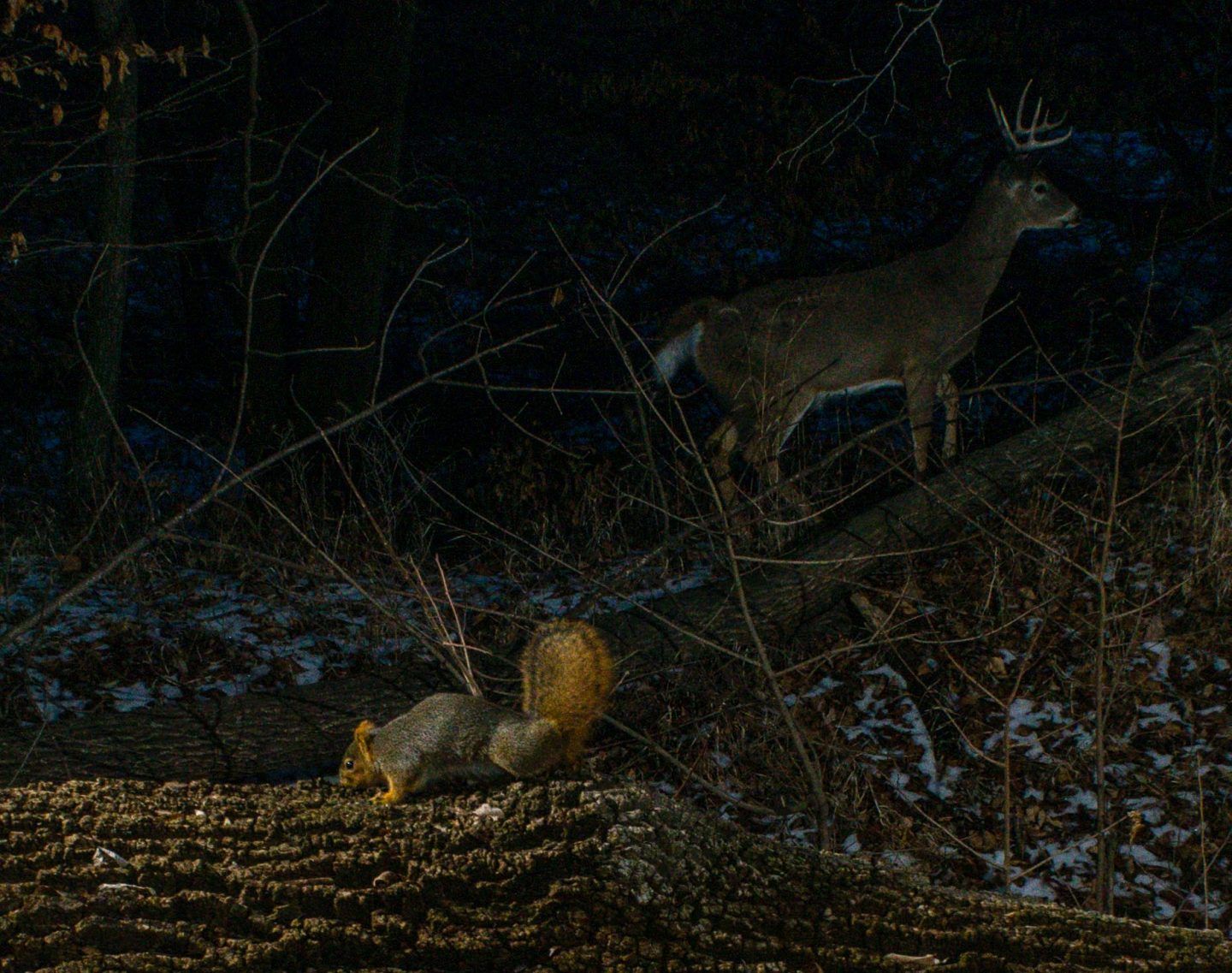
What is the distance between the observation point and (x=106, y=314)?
926 centimetres

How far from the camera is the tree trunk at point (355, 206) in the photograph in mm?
9609

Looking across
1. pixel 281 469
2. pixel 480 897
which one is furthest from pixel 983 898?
pixel 281 469

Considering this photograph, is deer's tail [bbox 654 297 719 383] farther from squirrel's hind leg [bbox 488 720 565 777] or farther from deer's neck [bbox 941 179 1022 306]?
squirrel's hind leg [bbox 488 720 565 777]

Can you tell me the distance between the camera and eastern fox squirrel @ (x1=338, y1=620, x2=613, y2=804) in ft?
10.2

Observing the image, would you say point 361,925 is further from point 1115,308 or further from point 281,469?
point 1115,308

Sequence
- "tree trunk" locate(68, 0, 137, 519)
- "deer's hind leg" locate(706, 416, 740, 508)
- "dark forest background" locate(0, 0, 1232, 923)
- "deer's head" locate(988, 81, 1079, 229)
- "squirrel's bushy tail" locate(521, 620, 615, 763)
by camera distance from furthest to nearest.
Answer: "deer's head" locate(988, 81, 1079, 229) < "tree trunk" locate(68, 0, 137, 519) < "deer's hind leg" locate(706, 416, 740, 508) < "dark forest background" locate(0, 0, 1232, 923) < "squirrel's bushy tail" locate(521, 620, 615, 763)

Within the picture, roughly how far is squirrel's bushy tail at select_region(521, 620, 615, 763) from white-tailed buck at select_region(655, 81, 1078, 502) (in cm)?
505

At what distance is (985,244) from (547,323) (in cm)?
524

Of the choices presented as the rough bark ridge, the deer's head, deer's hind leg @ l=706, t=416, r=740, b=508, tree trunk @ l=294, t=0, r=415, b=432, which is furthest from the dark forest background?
the rough bark ridge

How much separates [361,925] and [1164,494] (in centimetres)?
715

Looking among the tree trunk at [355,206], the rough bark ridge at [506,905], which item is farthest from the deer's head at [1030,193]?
the rough bark ridge at [506,905]

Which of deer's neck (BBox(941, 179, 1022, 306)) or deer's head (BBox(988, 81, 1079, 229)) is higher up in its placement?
deer's head (BBox(988, 81, 1079, 229))

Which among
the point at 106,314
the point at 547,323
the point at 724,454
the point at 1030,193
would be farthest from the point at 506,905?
the point at 547,323

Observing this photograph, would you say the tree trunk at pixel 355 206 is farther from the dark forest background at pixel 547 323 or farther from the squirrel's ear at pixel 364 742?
the squirrel's ear at pixel 364 742
